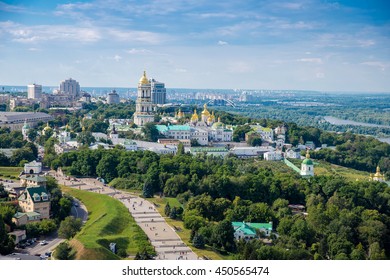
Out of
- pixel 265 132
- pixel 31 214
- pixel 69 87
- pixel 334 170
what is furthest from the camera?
pixel 69 87

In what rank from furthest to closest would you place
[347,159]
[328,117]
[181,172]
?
1. [328,117]
2. [347,159]
3. [181,172]

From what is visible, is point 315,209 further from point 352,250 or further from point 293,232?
point 352,250

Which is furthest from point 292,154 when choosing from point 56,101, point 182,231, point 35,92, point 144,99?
point 35,92

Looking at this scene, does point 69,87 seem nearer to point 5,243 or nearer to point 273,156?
point 273,156

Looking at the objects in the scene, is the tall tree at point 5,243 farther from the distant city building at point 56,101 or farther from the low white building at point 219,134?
the distant city building at point 56,101

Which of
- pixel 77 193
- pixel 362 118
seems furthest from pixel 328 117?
pixel 77 193

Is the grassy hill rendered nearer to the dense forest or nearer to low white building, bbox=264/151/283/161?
low white building, bbox=264/151/283/161

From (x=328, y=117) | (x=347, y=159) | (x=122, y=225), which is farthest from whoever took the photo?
(x=328, y=117)

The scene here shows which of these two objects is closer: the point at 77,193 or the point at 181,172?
the point at 77,193
